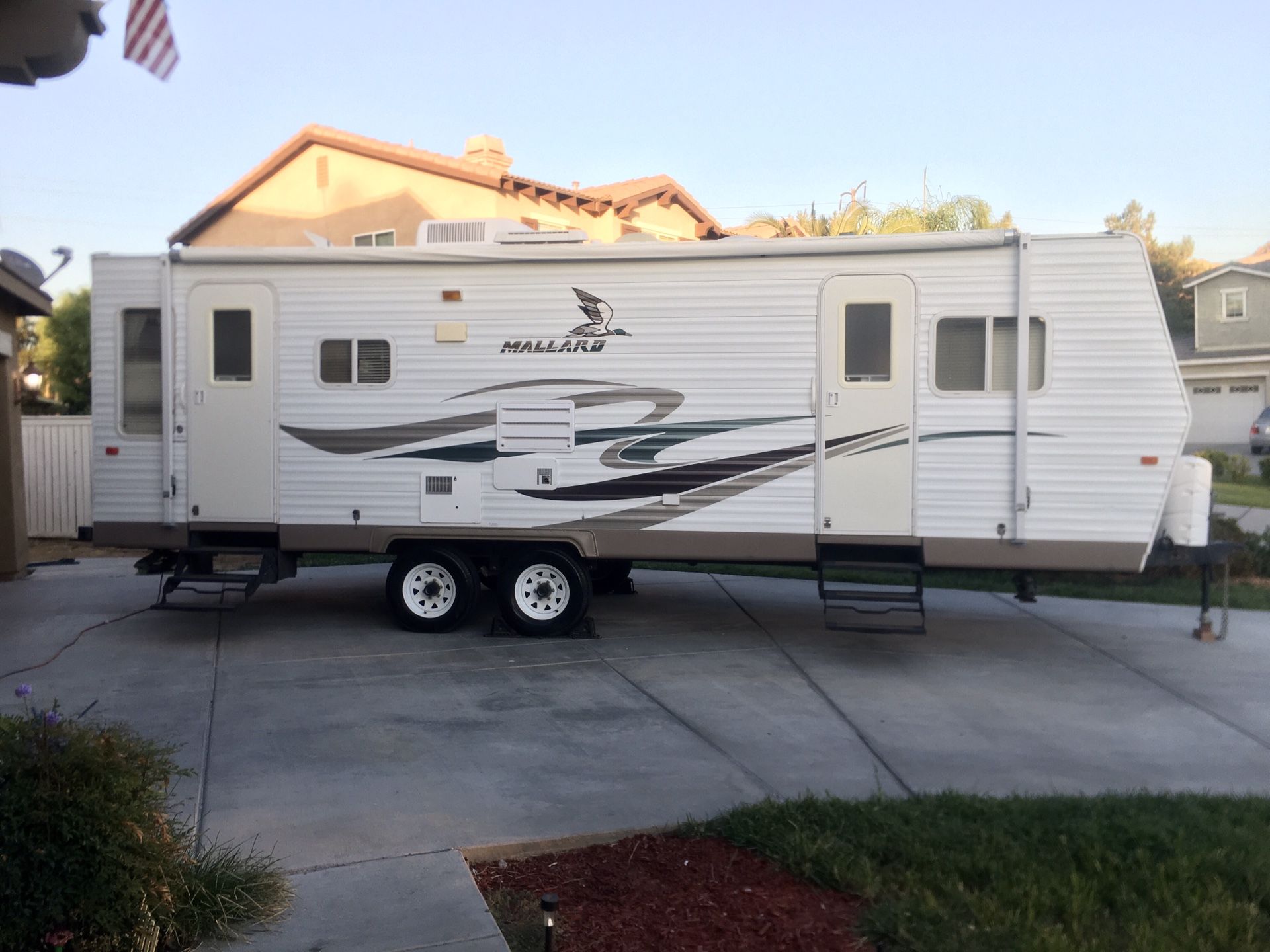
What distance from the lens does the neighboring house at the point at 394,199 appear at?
67.9ft

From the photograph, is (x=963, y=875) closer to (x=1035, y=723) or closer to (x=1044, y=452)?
(x=1035, y=723)

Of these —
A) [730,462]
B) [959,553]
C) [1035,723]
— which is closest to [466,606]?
[730,462]

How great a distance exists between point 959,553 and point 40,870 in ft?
22.3

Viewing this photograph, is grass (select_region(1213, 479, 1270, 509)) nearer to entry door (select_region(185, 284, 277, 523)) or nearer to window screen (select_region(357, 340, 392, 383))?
window screen (select_region(357, 340, 392, 383))

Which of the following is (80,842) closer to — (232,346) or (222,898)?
(222,898)

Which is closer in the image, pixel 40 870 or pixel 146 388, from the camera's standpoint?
pixel 40 870

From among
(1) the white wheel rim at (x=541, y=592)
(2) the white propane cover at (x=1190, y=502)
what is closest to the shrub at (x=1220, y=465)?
(2) the white propane cover at (x=1190, y=502)

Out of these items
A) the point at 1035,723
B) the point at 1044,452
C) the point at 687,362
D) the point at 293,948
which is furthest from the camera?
the point at 687,362

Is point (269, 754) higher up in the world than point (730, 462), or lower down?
lower down

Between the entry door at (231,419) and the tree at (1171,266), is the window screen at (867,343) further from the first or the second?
the tree at (1171,266)

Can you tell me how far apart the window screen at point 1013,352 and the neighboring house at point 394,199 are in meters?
12.8

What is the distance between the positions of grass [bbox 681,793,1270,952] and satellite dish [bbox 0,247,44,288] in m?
12.0

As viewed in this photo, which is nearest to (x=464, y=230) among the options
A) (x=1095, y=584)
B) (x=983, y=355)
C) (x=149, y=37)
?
(x=149, y=37)

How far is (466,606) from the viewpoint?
9.57m
